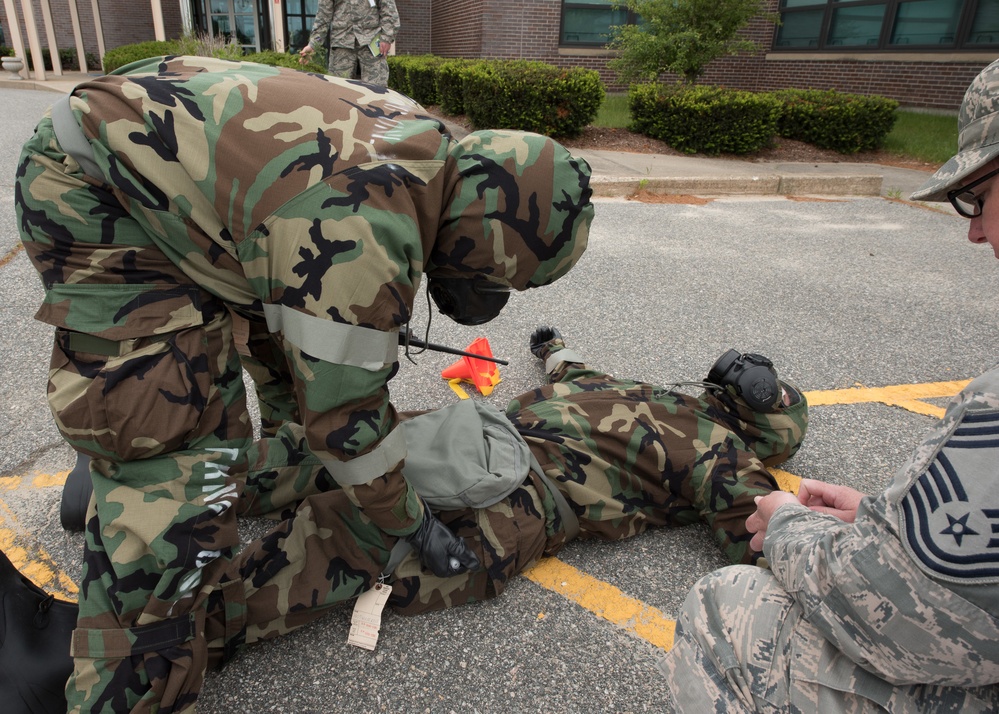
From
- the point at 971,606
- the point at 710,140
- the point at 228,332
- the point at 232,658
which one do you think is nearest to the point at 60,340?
the point at 228,332

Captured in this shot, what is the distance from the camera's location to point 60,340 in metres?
1.54

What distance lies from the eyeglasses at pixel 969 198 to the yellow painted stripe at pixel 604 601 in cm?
127

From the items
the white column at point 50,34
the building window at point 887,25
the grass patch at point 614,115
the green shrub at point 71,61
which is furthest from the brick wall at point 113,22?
the building window at point 887,25

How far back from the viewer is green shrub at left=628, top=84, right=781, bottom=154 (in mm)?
8648

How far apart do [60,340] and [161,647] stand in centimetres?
72

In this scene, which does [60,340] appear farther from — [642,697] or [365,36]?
[365,36]

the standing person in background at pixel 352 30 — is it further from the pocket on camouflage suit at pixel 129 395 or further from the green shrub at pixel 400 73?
the pocket on camouflage suit at pixel 129 395

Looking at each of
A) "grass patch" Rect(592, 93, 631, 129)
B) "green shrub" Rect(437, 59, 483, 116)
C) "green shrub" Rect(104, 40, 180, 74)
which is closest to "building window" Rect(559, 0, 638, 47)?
"grass patch" Rect(592, 93, 631, 129)

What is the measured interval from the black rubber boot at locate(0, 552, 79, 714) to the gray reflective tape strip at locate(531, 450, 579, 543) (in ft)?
4.08

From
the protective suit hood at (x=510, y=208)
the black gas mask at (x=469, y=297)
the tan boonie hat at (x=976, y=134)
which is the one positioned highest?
the tan boonie hat at (x=976, y=134)

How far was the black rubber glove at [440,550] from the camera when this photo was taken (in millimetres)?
1832

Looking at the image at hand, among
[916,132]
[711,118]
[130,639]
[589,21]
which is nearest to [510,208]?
[130,639]

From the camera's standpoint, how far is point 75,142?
1.51m

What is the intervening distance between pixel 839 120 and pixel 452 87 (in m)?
5.51
